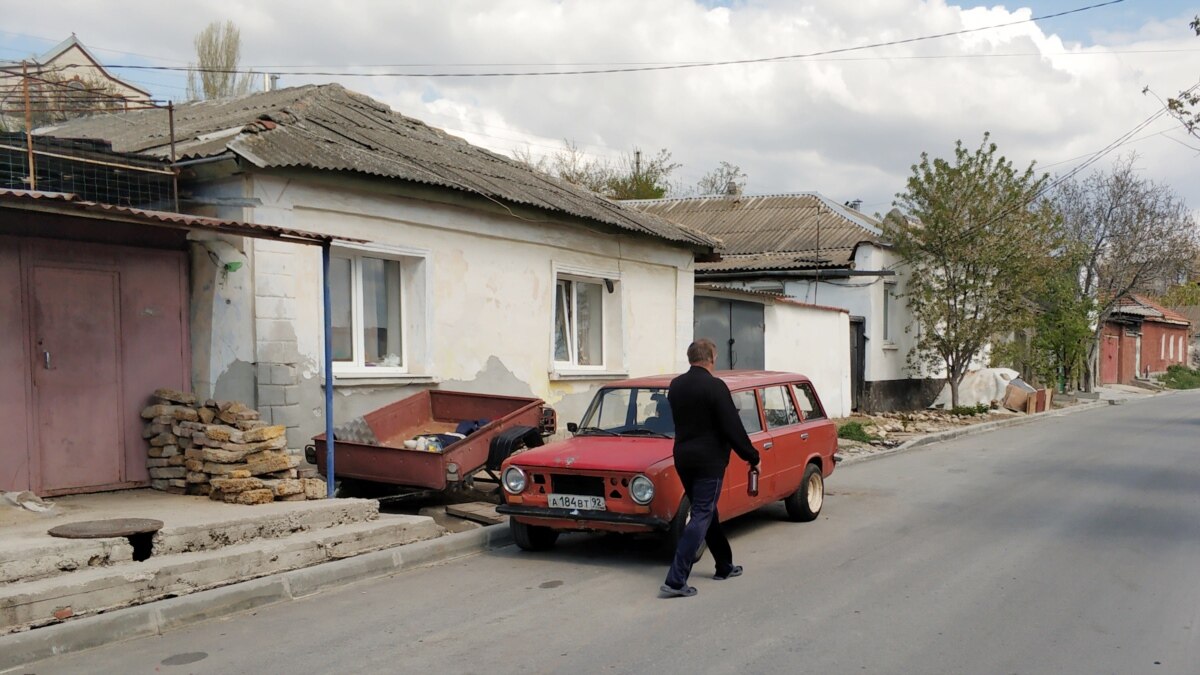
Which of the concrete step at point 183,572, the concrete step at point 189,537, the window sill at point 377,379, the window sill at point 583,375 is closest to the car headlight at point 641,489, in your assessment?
the concrete step at point 183,572

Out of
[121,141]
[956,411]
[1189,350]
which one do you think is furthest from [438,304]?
[1189,350]

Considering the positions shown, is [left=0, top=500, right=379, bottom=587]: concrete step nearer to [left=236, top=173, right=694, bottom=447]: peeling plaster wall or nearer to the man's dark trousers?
[left=236, top=173, right=694, bottom=447]: peeling plaster wall

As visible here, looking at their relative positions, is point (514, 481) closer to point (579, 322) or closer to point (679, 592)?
point (679, 592)

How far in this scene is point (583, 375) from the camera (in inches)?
541

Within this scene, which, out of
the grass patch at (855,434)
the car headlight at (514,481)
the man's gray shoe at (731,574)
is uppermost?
the car headlight at (514,481)

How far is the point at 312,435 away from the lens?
9766 mm

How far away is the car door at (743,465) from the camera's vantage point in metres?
7.66

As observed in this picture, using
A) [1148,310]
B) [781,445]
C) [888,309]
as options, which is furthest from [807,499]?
[1148,310]

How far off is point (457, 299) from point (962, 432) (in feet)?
40.7

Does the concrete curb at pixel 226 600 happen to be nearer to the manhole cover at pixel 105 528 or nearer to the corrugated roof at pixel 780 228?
the manhole cover at pixel 105 528

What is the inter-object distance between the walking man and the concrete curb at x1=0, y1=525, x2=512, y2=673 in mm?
2217

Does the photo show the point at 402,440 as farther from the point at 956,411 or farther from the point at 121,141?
the point at 956,411

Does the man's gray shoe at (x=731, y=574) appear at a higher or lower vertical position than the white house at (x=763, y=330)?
lower

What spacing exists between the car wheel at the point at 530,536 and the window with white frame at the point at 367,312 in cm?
333
